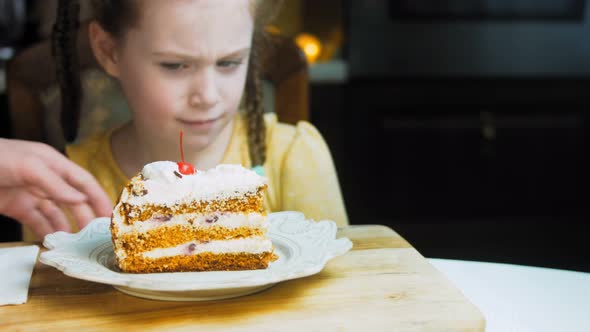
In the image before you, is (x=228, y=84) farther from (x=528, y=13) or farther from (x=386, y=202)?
(x=528, y=13)

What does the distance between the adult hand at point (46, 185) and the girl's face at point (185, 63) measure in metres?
0.23

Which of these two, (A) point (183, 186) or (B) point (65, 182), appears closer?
(A) point (183, 186)

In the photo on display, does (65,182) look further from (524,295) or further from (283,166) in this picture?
(524,295)

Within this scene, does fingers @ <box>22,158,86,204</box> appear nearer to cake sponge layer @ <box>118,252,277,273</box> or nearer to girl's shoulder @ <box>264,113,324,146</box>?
cake sponge layer @ <box>118,252,277,273</box>

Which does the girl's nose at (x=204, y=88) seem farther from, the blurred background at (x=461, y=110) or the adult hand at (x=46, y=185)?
the blurred background at (x=461, y=110)

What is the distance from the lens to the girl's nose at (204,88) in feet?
3.79

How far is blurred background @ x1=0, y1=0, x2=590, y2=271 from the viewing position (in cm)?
202

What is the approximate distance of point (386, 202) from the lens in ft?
6.65

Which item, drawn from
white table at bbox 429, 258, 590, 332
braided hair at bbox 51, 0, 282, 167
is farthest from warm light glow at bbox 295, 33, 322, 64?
white table at bbox 429, 258, 590, 332

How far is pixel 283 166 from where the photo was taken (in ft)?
4.48

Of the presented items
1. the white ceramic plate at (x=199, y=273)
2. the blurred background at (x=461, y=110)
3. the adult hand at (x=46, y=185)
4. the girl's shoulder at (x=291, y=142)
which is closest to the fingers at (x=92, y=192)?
the adult hand at (x=46, y=185)

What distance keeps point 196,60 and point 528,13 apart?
4.38 ft

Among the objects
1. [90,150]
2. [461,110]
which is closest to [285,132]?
[90,150]

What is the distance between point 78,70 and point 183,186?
28.9 inches
